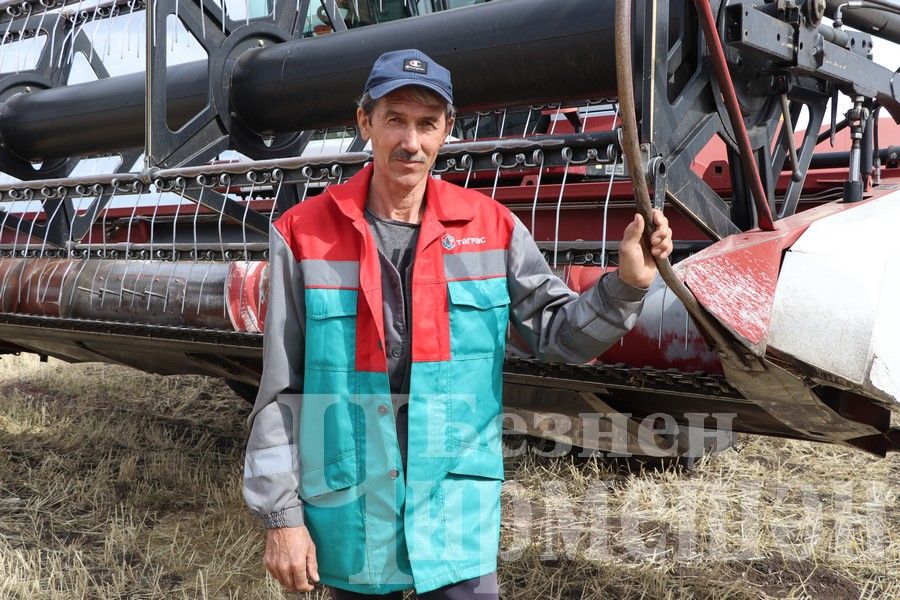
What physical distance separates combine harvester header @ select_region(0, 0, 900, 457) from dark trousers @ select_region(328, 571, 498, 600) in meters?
0.61

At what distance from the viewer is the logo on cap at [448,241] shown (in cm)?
169

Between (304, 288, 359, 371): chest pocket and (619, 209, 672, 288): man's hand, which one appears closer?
(619, 209, 672, 288): man's hand

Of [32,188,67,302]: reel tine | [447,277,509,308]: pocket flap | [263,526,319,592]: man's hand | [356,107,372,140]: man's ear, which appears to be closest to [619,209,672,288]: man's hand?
[447,277,509,308]: pocket flap

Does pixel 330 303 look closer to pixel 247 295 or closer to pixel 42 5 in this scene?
pixel 247 295

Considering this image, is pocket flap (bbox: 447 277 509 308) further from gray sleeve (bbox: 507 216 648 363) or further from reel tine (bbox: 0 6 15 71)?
reel tine (bbox: 0 6 15 71)

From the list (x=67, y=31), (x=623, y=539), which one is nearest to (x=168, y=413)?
(x=67, y=31)

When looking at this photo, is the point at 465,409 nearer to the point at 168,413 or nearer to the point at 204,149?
the point at 204,149

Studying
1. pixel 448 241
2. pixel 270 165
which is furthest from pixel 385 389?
pixel 270 165

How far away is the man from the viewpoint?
165 centimetres

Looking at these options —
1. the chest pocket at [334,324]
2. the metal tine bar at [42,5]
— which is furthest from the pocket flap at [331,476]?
the metal tine bar at [42,5]

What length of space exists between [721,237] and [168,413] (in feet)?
12.7

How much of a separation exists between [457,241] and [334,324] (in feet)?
0.89

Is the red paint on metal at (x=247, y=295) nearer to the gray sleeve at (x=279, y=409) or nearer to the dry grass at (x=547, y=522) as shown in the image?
the dry grass at (x=547, y=522)

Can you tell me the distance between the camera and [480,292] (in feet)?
5.58
